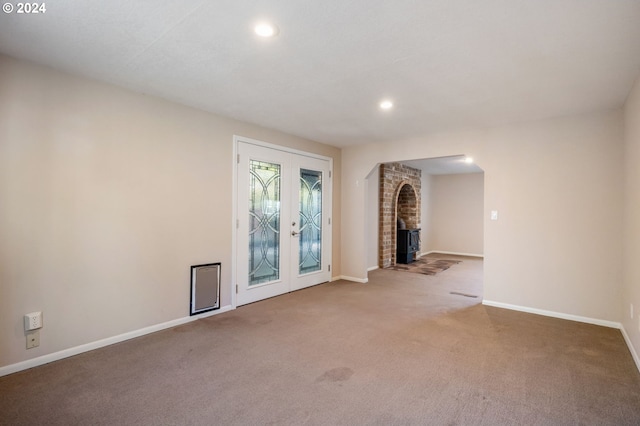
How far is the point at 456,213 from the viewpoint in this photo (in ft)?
30.3

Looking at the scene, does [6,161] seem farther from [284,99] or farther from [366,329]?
[366,329]

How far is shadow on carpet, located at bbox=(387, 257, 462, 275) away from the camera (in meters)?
6.52

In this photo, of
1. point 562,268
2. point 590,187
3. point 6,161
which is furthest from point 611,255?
point 6,161

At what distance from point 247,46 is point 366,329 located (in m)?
2.75

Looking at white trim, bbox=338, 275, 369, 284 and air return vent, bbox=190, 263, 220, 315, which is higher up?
air return vent, bbox=190, 263, 220, 315

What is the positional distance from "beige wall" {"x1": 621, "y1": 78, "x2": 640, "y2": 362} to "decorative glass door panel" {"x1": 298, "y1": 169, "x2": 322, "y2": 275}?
3.65 meters

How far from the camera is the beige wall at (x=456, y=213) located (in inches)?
349

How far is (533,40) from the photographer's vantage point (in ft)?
6.77

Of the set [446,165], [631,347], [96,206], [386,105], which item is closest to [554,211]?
[631,347]

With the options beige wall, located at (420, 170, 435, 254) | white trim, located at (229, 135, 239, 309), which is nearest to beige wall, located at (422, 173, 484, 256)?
beige wall, located at (420, 170, 435, 254)

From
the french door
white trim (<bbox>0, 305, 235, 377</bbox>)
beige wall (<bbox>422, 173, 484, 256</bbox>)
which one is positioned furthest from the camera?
beige wall (<bbox>422, 173, 484, 256</bbox>)

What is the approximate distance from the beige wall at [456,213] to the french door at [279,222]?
4.98 m

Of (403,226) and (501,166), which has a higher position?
(501,166)

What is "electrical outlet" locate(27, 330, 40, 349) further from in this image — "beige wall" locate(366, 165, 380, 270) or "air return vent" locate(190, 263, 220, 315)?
"beige wall" locate(366, 165, 380, 270)
